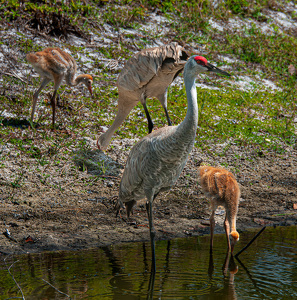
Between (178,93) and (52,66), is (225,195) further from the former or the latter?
(178,93)

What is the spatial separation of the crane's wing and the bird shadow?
3.94ft

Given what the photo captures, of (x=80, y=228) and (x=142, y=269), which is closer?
(x=142, y=269)

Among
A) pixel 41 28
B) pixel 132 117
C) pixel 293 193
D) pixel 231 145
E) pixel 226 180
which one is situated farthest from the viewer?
pixel 41 28

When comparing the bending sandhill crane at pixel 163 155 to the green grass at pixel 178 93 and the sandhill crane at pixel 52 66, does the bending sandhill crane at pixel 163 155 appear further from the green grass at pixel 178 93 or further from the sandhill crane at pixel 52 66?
the sandhill crane at pixel 52 66

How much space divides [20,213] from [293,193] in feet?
12.6

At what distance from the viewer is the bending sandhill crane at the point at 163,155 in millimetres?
4527

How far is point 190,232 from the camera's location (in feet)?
18.9

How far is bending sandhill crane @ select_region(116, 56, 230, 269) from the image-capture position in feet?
14.9

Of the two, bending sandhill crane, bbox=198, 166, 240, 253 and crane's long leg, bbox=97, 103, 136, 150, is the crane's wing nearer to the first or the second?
crane's long leg, bbox=97, 103, 136, 150

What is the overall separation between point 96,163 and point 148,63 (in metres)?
1.71

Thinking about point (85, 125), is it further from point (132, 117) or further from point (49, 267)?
point (49, 267)

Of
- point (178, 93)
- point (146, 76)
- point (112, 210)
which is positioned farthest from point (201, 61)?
point (178, 93)

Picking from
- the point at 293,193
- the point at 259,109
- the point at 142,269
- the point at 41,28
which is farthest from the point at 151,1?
the point at 142,269

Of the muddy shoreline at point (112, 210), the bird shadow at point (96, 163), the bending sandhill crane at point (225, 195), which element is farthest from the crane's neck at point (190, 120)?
the bird shadow at point (96, 163)
